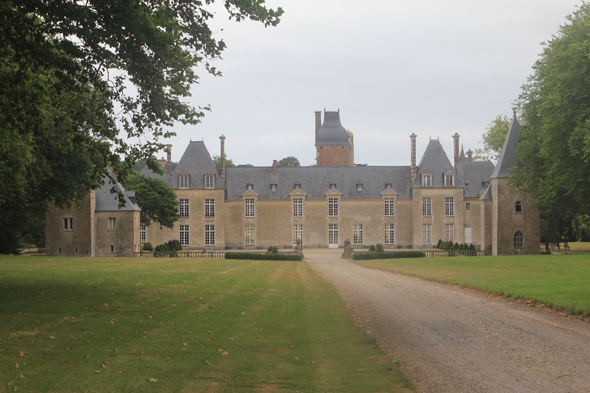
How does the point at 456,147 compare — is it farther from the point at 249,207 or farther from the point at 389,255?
the point at 389,255

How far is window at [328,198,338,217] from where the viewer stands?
58.6 m

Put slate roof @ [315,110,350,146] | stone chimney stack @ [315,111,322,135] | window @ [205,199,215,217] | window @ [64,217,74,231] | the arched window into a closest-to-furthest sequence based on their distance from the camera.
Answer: window @ [64,217,74,231] < the arched window < window @ [205,199,215,217] < slate roof @ [315,110,350,146] < stone chimney stack @ [315,111,322,135]

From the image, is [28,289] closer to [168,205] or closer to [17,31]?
[17,31]

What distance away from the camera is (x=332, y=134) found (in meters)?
73.8

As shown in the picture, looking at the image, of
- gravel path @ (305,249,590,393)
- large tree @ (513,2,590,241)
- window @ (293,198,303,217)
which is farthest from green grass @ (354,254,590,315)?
window @ (293,198,303,217)

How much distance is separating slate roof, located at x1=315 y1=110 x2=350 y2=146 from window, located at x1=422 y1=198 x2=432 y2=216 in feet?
61.9

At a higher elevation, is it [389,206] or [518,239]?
[389,206]

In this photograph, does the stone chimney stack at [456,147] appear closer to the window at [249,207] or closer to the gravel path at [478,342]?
the window at [249,207]

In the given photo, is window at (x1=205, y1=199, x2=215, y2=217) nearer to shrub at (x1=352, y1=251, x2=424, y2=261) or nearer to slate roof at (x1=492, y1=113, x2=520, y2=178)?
shrub at (x1=352, y1=251, x2=424, y2=261)

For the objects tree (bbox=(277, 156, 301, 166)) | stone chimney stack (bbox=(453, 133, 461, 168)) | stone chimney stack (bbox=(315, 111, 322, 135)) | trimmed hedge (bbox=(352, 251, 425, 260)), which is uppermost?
stone chimney stack (bbox=(315, 111, 322, 135))

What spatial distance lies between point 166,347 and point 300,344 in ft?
7.31

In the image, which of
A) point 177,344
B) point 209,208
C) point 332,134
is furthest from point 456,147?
point 177,344

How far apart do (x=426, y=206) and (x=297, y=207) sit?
45.0ft

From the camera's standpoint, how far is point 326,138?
73562mm
